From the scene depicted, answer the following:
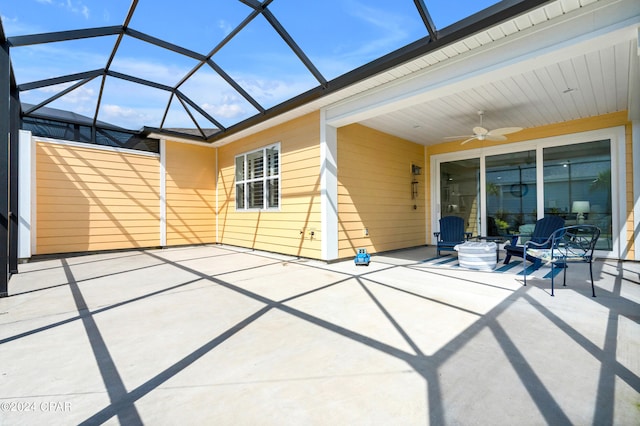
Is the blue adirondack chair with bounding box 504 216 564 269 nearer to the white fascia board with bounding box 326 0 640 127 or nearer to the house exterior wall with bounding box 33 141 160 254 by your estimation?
the white fascia board with bounding box 326 0 640 127

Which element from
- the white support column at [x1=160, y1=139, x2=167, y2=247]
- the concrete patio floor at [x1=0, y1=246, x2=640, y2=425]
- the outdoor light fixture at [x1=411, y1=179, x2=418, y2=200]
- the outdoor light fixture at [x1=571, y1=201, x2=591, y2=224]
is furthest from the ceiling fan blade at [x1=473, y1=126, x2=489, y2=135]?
the white support column at [x1=160, y1=139, x2=167, y2=247]

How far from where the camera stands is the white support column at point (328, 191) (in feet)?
17.7

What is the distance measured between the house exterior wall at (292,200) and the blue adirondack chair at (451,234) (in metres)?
2.60

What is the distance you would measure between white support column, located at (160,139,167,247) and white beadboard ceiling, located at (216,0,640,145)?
9.90ft

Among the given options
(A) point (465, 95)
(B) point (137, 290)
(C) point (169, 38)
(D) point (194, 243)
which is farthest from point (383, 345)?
(D) point (194, 243)

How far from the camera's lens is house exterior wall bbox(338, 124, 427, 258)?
5805mm

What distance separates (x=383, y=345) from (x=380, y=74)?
11.5 feet

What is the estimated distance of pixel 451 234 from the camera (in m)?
6.26

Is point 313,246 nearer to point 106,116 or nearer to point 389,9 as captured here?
point 389,9

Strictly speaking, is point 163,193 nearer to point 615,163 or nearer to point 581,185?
point 581,185

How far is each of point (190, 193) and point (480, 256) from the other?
706cm

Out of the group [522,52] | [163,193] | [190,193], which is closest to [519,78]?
[522,52]

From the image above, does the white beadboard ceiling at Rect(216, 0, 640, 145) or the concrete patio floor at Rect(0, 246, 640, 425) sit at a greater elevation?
the white beadboard ceiling at Rect(216, 0, 640, 145)

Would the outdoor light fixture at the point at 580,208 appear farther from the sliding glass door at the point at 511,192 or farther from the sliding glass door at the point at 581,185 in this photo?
the sliding glass door at the point at 511,192
